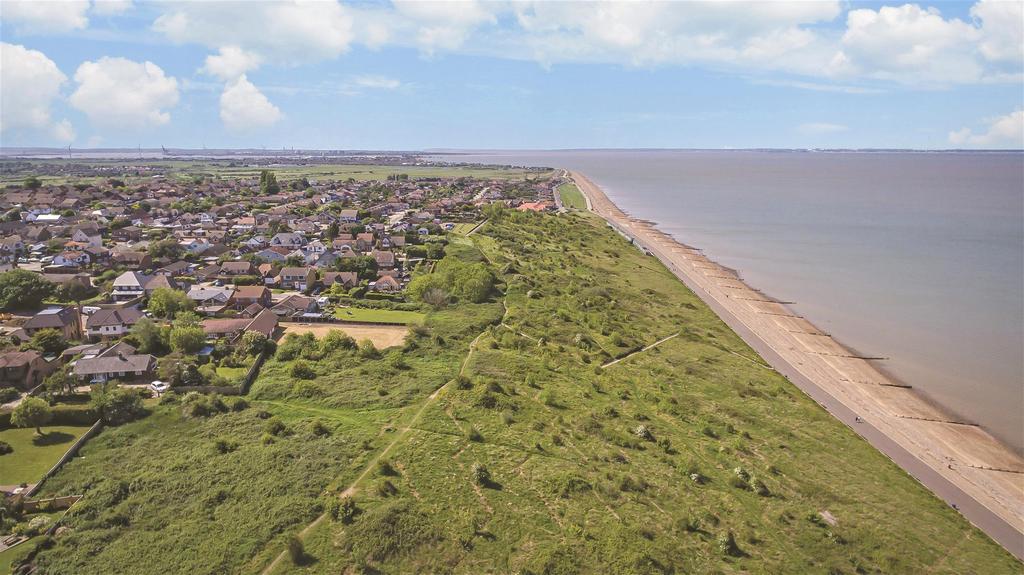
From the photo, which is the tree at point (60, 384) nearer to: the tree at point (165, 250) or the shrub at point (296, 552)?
the shrub at point (296, 552)

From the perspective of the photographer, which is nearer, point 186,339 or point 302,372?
point 302,372

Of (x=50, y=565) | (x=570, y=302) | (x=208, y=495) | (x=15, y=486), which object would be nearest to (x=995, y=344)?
(x=570, y=302)

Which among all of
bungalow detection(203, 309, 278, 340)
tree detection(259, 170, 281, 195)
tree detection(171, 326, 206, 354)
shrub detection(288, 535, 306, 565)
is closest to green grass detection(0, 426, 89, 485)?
tree detection(171, 326, 206, 354)

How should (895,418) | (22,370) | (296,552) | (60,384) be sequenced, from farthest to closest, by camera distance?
(895,418) < (22,370) < (60,384) < (296,552)

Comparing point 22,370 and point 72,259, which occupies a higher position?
point 72,259

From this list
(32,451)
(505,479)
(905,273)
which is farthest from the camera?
(905,273)

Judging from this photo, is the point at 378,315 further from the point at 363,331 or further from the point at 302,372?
the point at 302,372

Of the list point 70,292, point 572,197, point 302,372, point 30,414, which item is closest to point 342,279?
point 302,372
